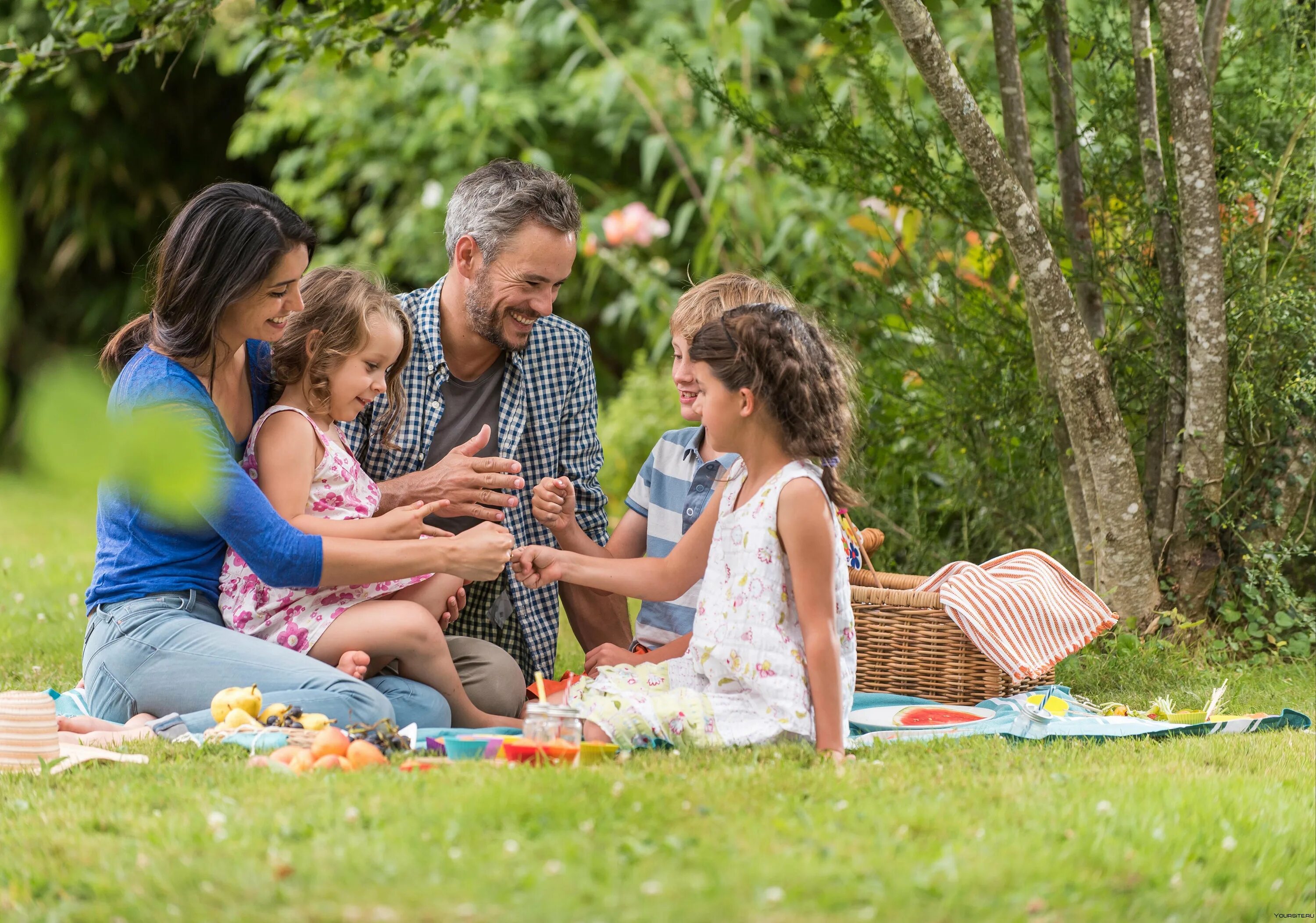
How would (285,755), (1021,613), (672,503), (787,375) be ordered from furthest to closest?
1. (672,503)
2. (1021,613)
3. (787,375)
4. (285,755)

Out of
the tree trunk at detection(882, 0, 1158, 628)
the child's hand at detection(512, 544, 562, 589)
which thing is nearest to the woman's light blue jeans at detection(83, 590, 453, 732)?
the child's hand at detection(512, 544, 562, 589)

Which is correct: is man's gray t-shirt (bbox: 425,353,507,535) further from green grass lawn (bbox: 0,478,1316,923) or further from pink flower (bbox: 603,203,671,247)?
pink flower (bbox: 603,203,671,247)

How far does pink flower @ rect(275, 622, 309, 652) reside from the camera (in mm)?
2910

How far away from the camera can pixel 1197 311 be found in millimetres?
3770

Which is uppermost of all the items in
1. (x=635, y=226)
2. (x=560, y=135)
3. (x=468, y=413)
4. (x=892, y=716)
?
(x=560, y=135)

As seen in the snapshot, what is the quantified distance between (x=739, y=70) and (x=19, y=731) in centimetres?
659

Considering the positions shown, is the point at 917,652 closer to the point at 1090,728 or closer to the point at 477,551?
the point at 1090,728

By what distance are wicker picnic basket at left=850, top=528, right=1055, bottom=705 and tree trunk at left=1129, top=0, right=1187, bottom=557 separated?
896 mm

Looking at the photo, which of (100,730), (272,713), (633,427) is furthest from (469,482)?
(633,427)

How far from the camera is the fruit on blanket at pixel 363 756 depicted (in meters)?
2.41

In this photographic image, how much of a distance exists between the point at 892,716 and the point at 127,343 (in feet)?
6.90

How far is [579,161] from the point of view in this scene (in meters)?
8.97

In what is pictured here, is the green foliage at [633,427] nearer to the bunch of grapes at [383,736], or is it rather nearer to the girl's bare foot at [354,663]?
the girl's bare foot at [354,663]

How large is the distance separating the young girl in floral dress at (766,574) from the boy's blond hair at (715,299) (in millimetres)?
431
